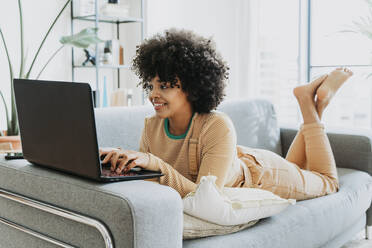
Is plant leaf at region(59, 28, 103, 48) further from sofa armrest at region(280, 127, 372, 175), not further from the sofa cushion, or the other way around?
sofa armrest at region(280, 127, 372, 175)

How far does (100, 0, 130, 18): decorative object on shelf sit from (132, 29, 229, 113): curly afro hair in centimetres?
222

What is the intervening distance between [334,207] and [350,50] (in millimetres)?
2670

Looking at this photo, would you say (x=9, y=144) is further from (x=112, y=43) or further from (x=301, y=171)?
(x=112, y=43)

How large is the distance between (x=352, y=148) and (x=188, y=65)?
133cm

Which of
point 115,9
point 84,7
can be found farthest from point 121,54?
point 84,7

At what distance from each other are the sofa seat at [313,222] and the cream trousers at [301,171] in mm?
63

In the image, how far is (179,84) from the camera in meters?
1.73

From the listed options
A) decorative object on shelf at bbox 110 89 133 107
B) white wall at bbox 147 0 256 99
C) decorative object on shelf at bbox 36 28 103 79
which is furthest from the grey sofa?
white wall at bbox 147 0 256 99

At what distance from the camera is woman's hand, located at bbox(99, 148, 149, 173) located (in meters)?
1.38

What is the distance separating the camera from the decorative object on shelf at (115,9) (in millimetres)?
3889

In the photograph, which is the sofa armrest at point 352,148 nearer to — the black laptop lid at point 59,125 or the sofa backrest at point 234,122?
the sofa backrest at point 234,122

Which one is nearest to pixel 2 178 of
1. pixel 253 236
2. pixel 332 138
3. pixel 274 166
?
pixel 253 236

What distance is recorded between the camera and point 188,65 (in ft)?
5.58

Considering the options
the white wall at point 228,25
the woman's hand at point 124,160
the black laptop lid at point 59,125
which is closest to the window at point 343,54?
the white wall at point 228,25
